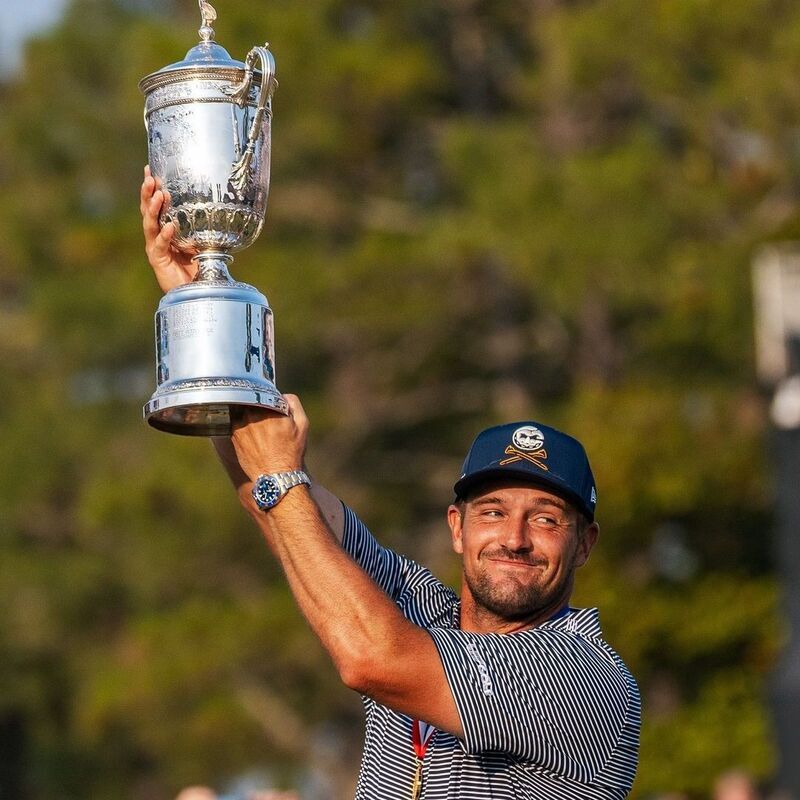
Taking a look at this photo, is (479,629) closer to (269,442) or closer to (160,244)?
(269,442)

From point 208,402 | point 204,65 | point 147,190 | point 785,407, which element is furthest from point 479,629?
point 785,407

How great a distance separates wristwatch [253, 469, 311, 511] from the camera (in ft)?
13.6

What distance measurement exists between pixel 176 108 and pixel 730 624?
1493 centimetres

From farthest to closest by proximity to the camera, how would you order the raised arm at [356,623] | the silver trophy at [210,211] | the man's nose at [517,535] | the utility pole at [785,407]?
1. the utility pole at [785,407]
2. the man's nose at [517,535]
3. the silver trophy at [210,211]
4. the raised arm at [356,623]

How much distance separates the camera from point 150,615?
931 inches

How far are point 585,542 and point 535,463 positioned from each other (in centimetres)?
25

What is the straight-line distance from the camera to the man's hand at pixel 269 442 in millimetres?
4215

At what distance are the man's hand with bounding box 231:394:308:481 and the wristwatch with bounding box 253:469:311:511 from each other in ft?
0.06

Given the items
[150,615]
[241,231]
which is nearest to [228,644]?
[150,615]

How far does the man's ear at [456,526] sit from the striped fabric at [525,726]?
30 centimetres

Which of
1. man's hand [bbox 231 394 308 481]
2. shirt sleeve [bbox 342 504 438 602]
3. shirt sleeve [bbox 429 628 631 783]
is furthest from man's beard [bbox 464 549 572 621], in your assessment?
man's hand [bbox 231 394 308 481]

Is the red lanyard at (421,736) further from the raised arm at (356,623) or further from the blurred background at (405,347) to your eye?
the blurred background at (405,347)

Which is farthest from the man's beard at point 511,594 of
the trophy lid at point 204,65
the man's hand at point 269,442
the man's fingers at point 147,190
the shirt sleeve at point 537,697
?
the trophy lid at point 204,65

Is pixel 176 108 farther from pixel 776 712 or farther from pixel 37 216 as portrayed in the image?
pixel 37 216
